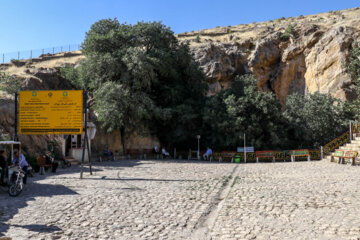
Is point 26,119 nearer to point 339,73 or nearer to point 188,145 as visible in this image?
point 188,145

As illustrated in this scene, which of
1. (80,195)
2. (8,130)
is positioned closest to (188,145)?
(8,130)

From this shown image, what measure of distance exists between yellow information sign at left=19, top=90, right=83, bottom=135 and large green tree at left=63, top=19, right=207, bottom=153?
37.5 ft

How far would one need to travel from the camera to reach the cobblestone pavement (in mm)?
6117

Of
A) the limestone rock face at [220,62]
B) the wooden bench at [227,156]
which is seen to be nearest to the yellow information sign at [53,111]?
the wooden bench at [227,156]

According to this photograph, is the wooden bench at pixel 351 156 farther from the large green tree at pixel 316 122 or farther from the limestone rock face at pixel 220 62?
the limestone rock face at pixel 220 62

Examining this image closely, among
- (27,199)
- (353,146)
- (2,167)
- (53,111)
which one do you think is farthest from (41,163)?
(353,146)

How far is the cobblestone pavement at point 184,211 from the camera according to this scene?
6.12 meters

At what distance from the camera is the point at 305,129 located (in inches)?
1165

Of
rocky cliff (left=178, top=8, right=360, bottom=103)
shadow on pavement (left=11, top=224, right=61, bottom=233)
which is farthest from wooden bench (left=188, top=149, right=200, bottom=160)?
shadow on pavement (left=11, top=224, right=61, bottom=233)

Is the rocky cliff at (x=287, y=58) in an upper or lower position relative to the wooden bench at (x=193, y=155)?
upper

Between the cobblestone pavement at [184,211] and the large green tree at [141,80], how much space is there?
16.0m

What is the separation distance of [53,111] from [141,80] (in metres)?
15.8

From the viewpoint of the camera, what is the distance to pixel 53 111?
1488cm

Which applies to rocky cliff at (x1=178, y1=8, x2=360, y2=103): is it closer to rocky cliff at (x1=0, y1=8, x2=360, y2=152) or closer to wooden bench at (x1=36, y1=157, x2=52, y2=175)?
rocky cliff at (x1=0, y1=8, x2=360, y2=152)
